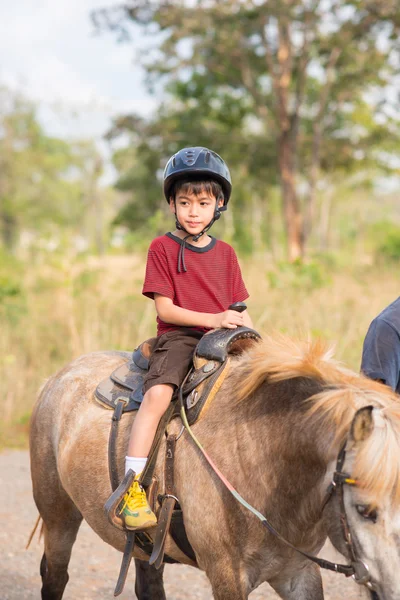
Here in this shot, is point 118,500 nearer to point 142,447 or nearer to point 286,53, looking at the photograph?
point 142,447

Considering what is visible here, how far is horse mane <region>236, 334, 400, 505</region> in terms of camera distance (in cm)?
197

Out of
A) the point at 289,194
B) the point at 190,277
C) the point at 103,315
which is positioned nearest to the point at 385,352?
the point at 190,277

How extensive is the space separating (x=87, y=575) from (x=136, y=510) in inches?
92.2

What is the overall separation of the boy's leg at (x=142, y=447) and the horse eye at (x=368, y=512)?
1016 mm

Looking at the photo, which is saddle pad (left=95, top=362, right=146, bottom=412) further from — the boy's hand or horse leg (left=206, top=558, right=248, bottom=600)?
horse leg (left=206, top=558, right=248, bottom=600)

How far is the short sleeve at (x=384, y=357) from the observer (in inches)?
117

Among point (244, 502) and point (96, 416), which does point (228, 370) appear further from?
point (96, 416)

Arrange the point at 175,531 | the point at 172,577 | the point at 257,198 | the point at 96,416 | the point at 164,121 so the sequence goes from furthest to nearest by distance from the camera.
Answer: the point at 257,198, the point at 164,121, the point at 172,577, the point at 96,416, the point at 175,531

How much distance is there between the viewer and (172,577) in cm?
468

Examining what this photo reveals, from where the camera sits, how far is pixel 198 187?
304cm

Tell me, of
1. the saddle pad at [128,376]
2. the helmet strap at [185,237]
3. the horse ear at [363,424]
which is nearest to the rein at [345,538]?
the horse ear at [363,424]

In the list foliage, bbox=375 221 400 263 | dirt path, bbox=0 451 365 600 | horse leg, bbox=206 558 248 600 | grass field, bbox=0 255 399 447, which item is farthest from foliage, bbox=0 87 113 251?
horse leg, bbox=206 558 248 600

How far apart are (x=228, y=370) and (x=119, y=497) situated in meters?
0.73

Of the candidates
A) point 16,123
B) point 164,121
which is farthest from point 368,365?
point 16,123
